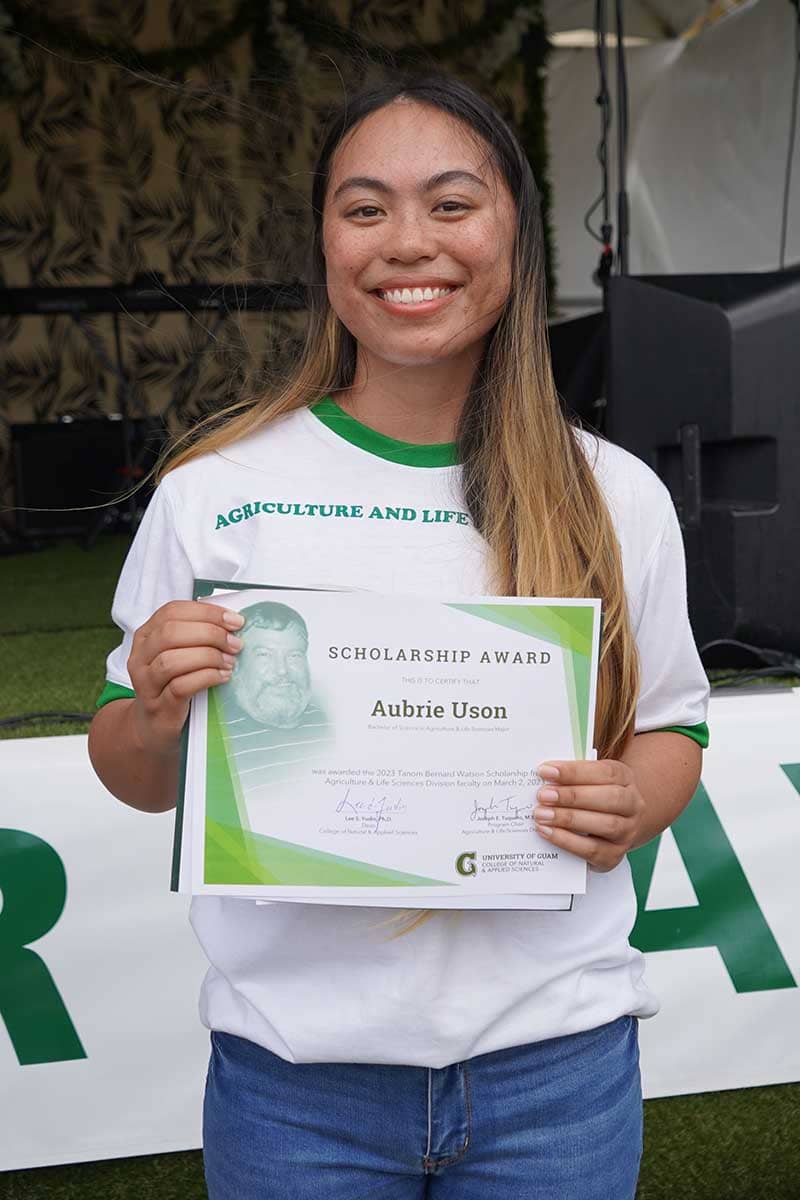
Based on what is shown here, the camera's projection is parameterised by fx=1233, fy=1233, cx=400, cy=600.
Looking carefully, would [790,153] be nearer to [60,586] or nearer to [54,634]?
[60,586]

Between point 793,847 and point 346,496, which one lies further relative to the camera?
point 793,847

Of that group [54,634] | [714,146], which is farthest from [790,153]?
[54,634]

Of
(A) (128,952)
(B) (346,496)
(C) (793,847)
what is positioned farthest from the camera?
(C) (793,847)

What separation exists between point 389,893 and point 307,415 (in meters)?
0.39

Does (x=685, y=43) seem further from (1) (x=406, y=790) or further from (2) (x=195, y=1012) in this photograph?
(1) (x=406, y=790)

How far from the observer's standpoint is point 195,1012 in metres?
1.74

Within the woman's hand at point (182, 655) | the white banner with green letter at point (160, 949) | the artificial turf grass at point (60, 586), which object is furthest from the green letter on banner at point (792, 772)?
the artificial turf grass at point (60, 586)

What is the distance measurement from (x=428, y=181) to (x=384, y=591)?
0.32 m

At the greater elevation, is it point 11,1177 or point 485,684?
point 485,684

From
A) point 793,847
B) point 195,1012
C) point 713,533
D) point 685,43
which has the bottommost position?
point 195,1012

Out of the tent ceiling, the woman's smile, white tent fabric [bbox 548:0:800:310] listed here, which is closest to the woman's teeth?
the woman's smile

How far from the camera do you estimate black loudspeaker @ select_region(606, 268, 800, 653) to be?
9.18ft

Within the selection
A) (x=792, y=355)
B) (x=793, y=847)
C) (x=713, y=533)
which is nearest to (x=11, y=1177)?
(x=793, y=847)
